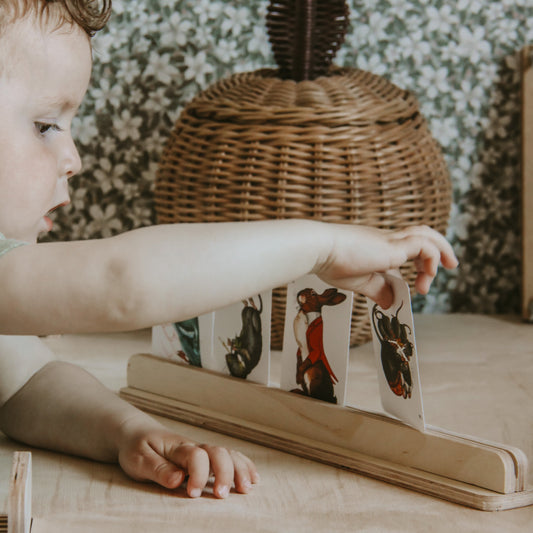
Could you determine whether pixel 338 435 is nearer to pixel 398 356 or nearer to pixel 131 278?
pixel 398 356

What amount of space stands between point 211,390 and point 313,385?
0.47ft

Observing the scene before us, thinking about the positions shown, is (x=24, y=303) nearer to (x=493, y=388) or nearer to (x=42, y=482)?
(x=42, y=482)

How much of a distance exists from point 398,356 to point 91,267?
13.6 inches

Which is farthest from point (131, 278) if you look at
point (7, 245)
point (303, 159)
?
point (303, 159)

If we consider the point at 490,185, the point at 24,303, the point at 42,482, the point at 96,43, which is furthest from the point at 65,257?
the point at 490,185

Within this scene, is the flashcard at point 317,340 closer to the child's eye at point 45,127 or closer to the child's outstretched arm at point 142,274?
the child's outstretched arm at point 142,274

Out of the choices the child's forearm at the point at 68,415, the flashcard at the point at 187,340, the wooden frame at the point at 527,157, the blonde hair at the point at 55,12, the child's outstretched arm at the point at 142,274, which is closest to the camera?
the child's outstretched arm at the point at 142,274

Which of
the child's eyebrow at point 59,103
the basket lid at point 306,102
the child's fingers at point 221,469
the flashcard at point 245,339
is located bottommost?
the child's fingers at point 221,469

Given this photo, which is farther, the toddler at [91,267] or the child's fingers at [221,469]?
the child's fingers at [221,469]

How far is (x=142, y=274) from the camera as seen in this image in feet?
2.06

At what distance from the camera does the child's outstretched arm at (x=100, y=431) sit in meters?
0.79

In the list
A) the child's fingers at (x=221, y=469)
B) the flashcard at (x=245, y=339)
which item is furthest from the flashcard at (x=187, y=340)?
the child's fingers at (x=221, y=469)

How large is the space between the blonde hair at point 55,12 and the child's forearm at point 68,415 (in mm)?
386

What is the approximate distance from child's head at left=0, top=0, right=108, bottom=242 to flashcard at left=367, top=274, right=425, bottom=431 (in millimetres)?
345
